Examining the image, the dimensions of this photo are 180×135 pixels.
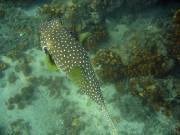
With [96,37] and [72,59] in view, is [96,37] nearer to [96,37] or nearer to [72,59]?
[96,37]

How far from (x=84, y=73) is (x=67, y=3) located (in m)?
6.24

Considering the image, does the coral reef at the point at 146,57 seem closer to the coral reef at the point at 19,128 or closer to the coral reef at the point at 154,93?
the coral reef at the point at 154,93

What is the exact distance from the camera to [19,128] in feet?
31.7

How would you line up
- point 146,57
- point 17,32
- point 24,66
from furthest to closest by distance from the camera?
point 17,32 → point 24,66 → point 146,57

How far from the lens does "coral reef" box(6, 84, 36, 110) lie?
10055 millimetres

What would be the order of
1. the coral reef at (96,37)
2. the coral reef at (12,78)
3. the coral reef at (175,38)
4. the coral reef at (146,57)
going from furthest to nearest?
the coral reef at (12,78) → the coral reef at (96,37) → the coral reef at (175,38) → the coral reef at (146,57)

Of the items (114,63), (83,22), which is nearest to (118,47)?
(114,63)

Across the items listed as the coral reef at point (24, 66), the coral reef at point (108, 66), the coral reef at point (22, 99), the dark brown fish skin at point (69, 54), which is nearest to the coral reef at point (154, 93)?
the coral reef at point (108, 66)

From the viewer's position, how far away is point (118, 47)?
979 cm

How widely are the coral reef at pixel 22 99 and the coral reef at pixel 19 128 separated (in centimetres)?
55

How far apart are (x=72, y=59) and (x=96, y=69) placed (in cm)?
351

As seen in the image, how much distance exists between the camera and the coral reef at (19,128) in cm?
958

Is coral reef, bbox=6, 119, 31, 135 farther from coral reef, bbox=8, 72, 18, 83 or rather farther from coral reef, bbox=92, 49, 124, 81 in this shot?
coral reef, bbox=92, 49, 124, 81

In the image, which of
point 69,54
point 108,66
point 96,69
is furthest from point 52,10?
point 69,54
